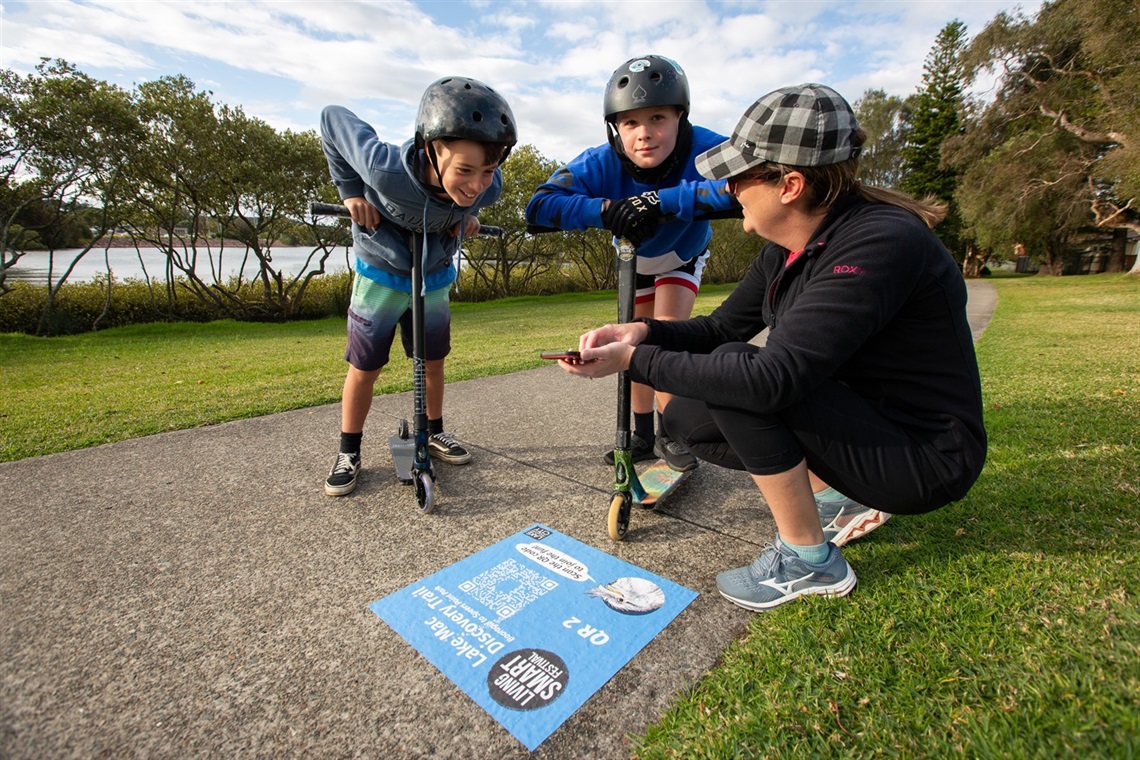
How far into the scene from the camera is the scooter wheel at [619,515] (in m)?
2.22

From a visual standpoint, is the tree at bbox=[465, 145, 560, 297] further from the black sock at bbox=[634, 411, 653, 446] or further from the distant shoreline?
the black sock at bbox=[634, 411, 653, 446]

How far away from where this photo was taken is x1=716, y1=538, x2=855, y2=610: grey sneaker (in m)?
1.80

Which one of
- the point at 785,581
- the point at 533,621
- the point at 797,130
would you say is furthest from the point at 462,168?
the point at 785,581

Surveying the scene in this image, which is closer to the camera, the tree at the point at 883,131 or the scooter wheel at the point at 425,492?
the scooter wheel at the point at 425,492

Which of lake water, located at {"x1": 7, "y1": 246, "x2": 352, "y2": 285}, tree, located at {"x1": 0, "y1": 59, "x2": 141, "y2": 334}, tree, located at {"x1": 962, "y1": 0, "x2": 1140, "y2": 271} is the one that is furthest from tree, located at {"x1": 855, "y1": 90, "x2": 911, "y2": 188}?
tree, located at {"x1": 0, "y1": 59, "x2": 141, "y2": 334}

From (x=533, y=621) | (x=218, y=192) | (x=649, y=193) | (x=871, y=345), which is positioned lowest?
(x=533, y=621)

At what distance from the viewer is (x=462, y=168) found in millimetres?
2359

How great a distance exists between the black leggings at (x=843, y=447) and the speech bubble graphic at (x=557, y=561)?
734 millimetres

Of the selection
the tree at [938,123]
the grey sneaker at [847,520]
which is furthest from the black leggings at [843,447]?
the tree at [938,123]

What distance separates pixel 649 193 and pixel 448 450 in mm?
1765

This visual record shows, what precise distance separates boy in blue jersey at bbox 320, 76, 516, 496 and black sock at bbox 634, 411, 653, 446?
1.00m

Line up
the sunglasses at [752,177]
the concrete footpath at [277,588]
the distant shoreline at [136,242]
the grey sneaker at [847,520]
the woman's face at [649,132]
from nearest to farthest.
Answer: the concrete footpath at [277,588]
the sunglasses at [752,177]
the grey sneaker at [847,520]
the woman's face at [649,132]
the distant shoreline at [136,242]

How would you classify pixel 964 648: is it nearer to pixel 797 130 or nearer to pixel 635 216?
pixel 797 130

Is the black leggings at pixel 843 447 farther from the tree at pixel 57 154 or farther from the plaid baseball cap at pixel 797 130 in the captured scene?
the tree at pixel 57 154
